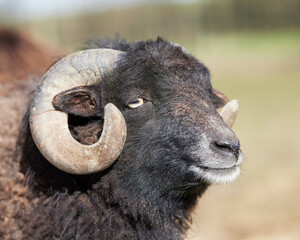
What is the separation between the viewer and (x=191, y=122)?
4004 mm

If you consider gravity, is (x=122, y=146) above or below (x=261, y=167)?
above

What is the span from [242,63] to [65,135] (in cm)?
3172

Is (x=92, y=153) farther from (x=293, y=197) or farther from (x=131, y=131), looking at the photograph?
(x=293, y=197)

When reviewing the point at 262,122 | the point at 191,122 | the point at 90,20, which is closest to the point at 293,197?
the point at 191,122

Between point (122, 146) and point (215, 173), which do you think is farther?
point (122, 146)

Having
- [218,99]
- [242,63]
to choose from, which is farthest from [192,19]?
[218,99]

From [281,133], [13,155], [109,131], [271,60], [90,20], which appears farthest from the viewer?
[90,20]

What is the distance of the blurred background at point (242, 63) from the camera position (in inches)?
311

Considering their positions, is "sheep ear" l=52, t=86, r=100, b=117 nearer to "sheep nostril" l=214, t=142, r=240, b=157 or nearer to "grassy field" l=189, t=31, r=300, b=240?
"sheep nostril" l=214, t=142, r=240, b=157

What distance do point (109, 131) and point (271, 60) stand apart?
3237cm

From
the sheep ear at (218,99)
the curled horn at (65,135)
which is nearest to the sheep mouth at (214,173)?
the curled horn at (65,135)

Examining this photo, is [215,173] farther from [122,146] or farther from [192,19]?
[192,19]

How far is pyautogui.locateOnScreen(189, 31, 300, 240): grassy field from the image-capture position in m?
7.37

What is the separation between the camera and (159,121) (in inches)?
163
